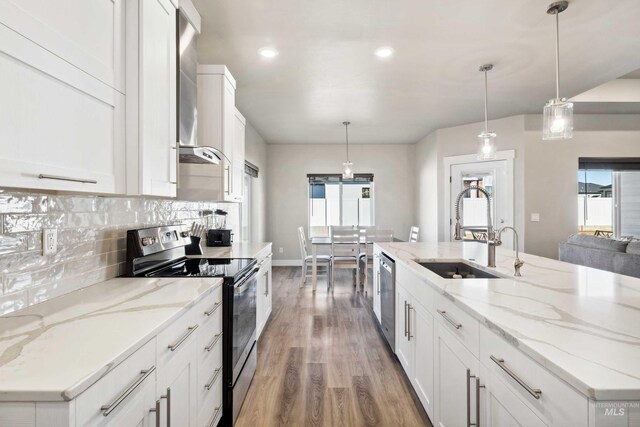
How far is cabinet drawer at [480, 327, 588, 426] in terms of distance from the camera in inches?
28.3

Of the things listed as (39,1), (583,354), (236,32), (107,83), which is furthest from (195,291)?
(236,32)

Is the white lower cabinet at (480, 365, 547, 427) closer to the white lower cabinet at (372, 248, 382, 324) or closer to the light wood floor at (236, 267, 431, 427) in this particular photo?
the light wood floor at (236, 267, 431, 427)

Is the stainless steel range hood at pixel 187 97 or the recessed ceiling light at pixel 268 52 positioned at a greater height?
the recessed ceiling light at pixel 268 52

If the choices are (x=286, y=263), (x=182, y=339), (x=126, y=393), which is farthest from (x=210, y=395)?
(x=286, y=263)

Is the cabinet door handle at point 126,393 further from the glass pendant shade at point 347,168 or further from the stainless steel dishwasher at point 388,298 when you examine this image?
the glass pendant shade at point 347,168

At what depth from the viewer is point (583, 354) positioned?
79 cm

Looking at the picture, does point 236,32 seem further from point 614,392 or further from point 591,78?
point 591,78

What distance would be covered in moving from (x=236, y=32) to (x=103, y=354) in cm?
240

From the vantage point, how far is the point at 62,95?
1.01m

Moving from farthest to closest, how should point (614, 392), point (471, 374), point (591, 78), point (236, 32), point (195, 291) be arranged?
point (591, 78)
point (236, 32)
point (195, 291)
point (471, 374)
point (614, 392)

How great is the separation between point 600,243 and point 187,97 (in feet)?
13.9

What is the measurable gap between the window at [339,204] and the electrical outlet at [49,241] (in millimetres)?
5624

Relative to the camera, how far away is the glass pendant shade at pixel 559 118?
7.27 ft

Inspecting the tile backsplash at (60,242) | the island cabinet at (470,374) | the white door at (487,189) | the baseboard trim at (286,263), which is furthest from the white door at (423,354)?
the baseboard trim at (286,263)
